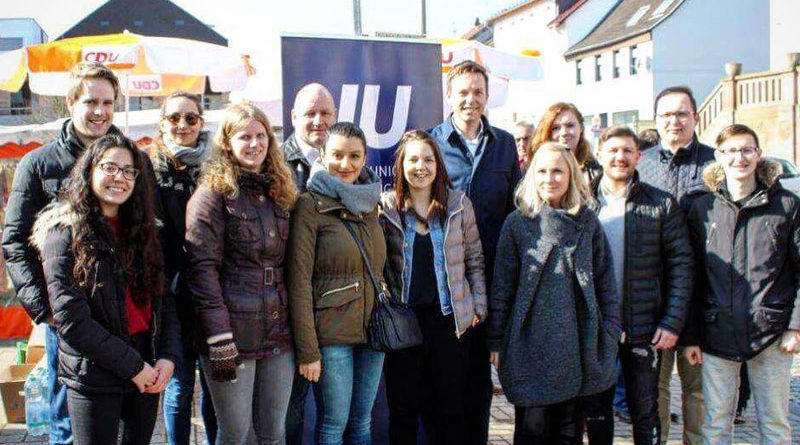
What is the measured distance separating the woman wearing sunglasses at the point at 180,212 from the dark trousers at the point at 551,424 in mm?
1741

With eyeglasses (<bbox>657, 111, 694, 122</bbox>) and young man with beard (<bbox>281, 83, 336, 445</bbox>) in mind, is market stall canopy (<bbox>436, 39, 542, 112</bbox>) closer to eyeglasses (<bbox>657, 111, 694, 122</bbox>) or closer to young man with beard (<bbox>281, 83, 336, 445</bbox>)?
eyeglasses (<bbox>657, 111, 694, 122</bbox>)

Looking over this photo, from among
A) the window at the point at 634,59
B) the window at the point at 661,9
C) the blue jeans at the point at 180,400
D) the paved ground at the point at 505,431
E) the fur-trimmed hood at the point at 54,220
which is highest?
the window at the point at 661,9

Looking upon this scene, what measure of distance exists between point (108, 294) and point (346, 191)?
47.2 inches

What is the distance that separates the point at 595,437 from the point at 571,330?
663 mm

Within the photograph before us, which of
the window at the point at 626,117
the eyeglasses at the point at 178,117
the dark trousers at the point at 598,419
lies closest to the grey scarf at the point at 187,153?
the eyeglasses at the point at 178,117

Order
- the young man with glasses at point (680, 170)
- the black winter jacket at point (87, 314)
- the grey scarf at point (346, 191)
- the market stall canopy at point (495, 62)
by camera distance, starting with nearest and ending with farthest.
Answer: the black winter jacket at point (87, 314)
the grey scarf at point (346, 191)
the young man with glasses at point (680, 170)
the market stall canopy at point (495, 62)

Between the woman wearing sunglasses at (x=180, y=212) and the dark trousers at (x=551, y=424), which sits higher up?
the woman wearing sunglasses at (x=180, y=212)

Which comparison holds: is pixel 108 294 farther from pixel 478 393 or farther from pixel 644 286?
pixel 644 286

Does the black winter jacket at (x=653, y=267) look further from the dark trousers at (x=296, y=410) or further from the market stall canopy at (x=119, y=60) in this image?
the market stall canopy at (x=119, y=60)

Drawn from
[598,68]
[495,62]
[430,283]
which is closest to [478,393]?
[430,283]

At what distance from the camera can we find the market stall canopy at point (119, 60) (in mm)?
8852

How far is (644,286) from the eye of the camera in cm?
398

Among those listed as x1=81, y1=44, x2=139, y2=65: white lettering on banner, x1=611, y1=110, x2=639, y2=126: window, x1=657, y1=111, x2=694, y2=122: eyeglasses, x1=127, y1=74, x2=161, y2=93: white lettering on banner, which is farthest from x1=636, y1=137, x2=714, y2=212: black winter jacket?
x1=611, y1=110, x2=639, y2=126: window

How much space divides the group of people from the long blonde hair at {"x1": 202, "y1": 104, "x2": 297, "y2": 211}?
0.03 feet
